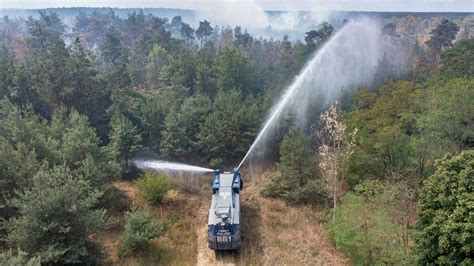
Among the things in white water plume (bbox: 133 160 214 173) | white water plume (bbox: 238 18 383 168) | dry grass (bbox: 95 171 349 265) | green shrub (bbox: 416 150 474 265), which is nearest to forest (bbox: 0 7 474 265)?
green shrub (bbox: 416 150 474 265)

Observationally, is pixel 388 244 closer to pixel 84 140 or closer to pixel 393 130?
pixel 393 130

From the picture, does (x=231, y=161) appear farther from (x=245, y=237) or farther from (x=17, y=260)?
(x=17, y=260)

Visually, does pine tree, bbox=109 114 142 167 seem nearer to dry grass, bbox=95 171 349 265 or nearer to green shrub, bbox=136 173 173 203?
dry grass, bbox=95 171 349 265

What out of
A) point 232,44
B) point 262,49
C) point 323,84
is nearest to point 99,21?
point 232,44

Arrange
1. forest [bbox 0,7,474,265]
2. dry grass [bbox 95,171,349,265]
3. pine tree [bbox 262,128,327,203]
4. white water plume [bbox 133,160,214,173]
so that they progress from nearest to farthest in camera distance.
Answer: forest [bbox 0,7,474,265]
dry grass [bbox 95,171,349,265]
pine tree [bbox 262,128,327,203]
white water plume [bbox 133,160,214,173]

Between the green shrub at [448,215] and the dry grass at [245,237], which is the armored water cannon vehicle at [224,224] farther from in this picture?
the green shrub at [448,215]

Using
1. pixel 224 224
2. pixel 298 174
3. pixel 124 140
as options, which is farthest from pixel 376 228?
pixel 124 140
